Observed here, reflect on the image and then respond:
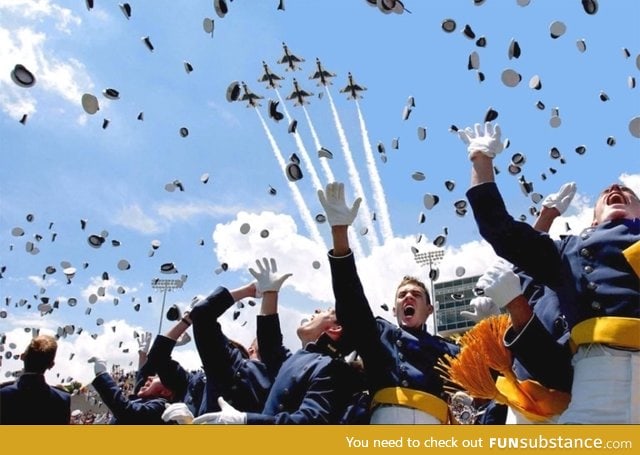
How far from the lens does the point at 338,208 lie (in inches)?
209

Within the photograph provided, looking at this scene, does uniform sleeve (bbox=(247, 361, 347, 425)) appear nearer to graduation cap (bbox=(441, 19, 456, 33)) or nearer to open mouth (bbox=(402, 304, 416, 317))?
open mouth (bbox=(402, 304, 416, 317))

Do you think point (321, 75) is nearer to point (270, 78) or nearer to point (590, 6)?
point (270, 78)

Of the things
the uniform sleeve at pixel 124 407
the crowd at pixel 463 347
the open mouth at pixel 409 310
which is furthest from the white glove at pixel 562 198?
the uniform sleeve at pixel 124 407

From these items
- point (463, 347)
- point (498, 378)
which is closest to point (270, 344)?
point (463, 347)

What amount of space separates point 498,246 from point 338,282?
1.45 metres

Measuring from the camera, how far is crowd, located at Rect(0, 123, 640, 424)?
386cm

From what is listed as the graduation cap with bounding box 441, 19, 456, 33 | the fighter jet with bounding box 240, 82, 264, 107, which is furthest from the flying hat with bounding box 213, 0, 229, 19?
the fighter jet with bounding box 240, 82, 264, 107

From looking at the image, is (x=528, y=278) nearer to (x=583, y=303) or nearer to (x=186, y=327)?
(x=583, y=303)

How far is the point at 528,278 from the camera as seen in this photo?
4973 mm

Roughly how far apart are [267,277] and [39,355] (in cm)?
260

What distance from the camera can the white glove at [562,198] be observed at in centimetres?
580

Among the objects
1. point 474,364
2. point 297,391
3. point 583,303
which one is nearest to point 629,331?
point 583,303

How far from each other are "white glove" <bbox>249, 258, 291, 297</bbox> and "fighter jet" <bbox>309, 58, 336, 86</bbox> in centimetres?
5037

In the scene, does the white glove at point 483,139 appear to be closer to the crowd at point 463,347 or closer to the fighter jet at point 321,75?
the crowd at point 463,347
